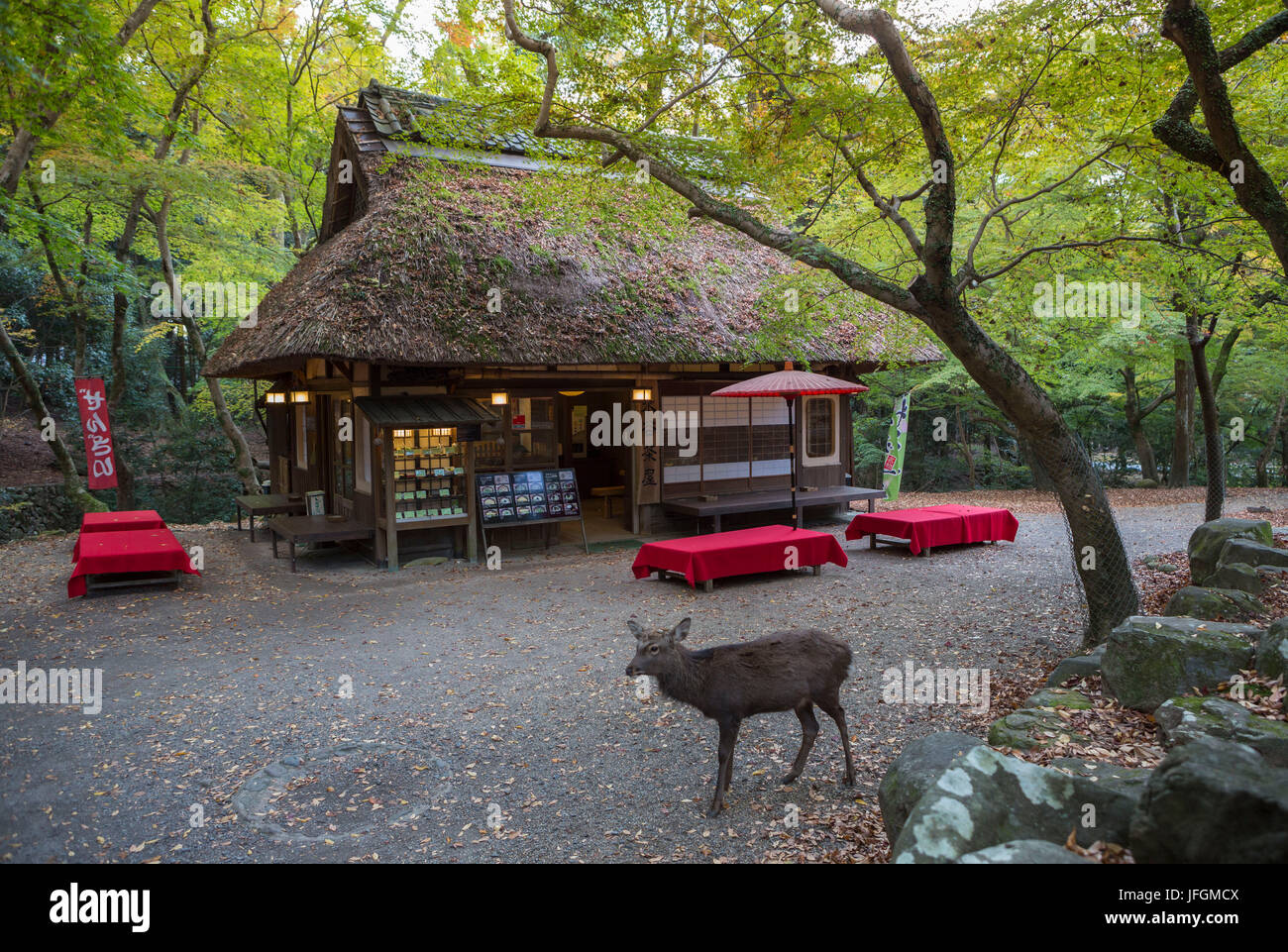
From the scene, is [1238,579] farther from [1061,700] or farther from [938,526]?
[938,526]

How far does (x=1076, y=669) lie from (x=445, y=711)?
15.4ft

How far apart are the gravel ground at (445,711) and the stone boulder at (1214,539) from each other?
4.04ft

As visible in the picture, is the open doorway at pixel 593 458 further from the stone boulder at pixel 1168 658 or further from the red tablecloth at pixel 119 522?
the stone boulder at pixel 1168 658

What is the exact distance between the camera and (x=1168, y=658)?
182 inches

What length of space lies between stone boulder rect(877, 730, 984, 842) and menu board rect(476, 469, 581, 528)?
8.55 metres

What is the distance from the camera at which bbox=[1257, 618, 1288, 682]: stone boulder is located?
163 inches

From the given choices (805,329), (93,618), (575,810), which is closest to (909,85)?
(575,810)

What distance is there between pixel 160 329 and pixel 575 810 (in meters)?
20.5

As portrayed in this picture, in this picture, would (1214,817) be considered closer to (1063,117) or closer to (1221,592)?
(1221,592)

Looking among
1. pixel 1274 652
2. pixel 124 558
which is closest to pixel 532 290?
pixel 124 558

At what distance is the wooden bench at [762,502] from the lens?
13.0m

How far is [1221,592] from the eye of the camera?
19.5 feet

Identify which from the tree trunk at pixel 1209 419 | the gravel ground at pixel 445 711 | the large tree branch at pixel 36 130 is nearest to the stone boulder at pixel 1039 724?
the gravel ground at pixel 445 711

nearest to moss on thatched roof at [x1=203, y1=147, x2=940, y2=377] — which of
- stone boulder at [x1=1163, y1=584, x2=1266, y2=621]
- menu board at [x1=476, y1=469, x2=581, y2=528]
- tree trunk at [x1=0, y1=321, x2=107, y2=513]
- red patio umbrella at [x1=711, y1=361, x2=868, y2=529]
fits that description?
red patio umbrella at [x1=711, y1=361, x2=868, y2=529]
